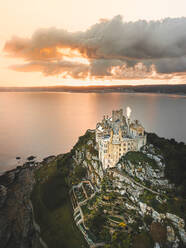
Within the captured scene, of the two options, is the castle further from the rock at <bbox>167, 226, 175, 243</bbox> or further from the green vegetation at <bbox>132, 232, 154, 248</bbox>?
the rock at <bbox>167, 226, 175, 243</bbox>

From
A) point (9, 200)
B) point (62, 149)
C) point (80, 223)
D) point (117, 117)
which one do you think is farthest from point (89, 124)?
point (80, 223)

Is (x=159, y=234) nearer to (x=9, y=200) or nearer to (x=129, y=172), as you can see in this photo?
(x=129, y=172)

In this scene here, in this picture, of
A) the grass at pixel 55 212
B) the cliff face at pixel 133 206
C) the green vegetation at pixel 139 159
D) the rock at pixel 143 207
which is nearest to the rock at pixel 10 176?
the grass at pixel 55 212

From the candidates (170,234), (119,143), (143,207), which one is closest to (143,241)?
(170,234)

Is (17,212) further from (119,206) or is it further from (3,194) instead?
(119,206)

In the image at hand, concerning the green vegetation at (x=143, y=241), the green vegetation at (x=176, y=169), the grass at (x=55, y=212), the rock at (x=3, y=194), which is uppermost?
the green vegetation at (x=176, y=169)

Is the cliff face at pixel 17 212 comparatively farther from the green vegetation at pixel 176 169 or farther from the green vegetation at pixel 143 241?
the green vegetation at pixel 176 169

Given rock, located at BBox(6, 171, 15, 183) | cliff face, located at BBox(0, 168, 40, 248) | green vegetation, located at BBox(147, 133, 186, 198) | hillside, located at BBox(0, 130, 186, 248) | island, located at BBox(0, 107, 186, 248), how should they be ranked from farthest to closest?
rock, located at BBox(6, 171, 15, 183), cliff face, located at BBox(0, 168, 40, 248), green vegetation, located at BBox(147, 133, 186, 198), island, located at BBox(0, 107, 186, 248), hillside, located at BBox(0, 130, 186, 248)

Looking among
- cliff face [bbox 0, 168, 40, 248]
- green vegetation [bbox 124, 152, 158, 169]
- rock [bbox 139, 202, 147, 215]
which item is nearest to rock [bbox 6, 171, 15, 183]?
cliff face [bbox 0, 168, 40, 248]
